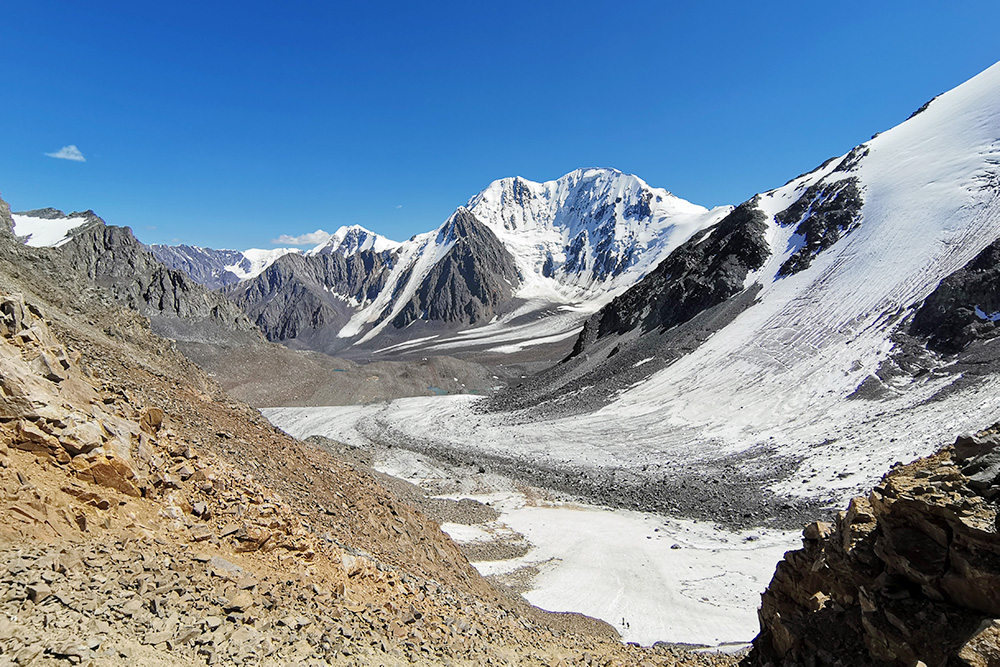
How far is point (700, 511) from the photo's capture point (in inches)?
1099

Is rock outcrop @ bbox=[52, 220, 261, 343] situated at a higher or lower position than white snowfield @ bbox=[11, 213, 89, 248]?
lower

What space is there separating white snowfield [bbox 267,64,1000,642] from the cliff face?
10.2 m

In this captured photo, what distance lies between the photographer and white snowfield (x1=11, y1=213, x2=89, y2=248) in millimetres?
88375

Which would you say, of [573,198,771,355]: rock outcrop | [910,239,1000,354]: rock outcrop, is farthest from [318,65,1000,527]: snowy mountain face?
[573,198,771,355]: rock outcrop

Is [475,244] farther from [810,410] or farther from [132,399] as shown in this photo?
[132,399]

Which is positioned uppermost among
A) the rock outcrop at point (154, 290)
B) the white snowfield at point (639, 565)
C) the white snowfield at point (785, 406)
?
the rock outcrop at point (154, 290)

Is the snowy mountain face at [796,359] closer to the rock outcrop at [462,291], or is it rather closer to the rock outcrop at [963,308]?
the rock outcrop at [963,308]

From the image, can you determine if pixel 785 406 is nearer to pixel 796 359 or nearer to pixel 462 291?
pixel 796 359

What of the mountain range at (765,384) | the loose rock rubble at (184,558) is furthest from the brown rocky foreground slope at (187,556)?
the mountain range at (765,384)

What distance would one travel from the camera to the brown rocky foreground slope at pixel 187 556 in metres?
5.04

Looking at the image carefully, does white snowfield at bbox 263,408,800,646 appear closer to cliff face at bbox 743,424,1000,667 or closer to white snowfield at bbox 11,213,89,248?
cliff face at bbox 743,424,1000,667

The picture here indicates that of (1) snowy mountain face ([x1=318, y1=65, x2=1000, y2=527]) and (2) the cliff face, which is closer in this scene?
(2) the cliff face

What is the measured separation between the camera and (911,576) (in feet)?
20.6

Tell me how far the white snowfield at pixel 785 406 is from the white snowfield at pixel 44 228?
7009 cm
